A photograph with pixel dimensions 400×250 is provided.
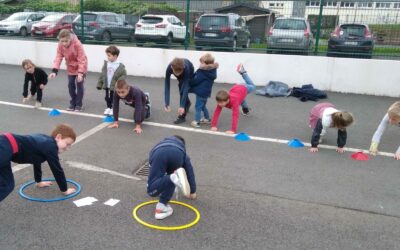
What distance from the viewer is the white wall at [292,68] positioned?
425 inches

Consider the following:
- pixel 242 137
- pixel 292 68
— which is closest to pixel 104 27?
pixel 292 68

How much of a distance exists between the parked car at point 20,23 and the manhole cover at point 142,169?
13.3m

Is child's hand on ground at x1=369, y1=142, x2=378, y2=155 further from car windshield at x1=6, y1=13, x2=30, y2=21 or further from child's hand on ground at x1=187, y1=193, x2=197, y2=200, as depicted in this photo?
car windshield at x1=6, y1=13, x2=30, y2=21

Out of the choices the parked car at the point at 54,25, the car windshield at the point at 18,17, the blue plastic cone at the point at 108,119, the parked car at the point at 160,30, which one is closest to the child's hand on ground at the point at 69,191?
the blue plastic cone at the point at 108,119

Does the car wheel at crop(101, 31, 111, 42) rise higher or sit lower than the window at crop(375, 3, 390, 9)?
lower

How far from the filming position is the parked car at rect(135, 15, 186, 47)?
43.8 ft

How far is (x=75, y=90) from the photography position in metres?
8.66

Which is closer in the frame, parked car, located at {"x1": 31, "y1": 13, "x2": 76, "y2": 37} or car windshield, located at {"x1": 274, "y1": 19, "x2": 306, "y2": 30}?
car windshield, located at {"x1": 274, "y1": 19, "x2": 306, "y2": 30}

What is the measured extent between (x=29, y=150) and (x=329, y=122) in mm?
4394

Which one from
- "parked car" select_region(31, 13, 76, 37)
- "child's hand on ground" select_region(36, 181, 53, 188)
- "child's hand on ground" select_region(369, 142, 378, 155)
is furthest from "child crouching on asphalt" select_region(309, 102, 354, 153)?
"parked car" select_region(31, 13, 76, 37)

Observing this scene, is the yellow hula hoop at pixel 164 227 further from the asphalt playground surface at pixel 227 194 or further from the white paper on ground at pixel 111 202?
the white paper on ground at pixel 111 202

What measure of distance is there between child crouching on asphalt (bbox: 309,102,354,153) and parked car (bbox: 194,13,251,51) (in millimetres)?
6139

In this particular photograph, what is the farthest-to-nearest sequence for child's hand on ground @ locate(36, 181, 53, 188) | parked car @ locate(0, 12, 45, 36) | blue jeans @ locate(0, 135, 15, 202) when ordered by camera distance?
parked car @ locate(0, 12, 45, 36)
child's hand on ground @ locate(36, 181, 53, 188)
blue jeans @ locate(0, 135, 15, 202)

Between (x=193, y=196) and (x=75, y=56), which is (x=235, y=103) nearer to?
(x=193, y=196)
